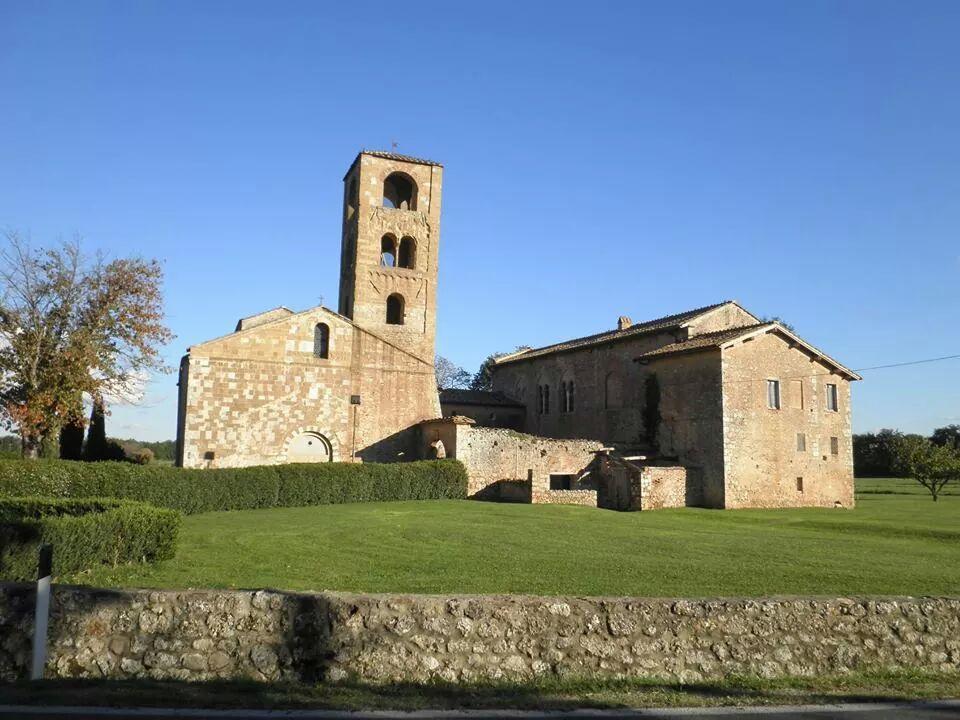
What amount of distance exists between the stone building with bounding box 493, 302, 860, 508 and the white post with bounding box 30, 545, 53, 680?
2539 centimetres

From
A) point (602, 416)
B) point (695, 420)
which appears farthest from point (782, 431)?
point (602, 416)

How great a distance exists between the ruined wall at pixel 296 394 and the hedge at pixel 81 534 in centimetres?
1695

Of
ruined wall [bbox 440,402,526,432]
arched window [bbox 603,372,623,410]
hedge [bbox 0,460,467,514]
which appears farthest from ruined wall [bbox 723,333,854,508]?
ruined wall [bbox 440,402,526,432]

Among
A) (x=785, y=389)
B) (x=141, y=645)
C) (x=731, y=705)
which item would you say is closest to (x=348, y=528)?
(x=141, y=645)

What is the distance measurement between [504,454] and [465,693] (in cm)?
2569

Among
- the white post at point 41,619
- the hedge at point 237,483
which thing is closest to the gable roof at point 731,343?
the hedge at point 237,483

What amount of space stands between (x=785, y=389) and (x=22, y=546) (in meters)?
30.1

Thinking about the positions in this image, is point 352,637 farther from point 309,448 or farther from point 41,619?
point 309,448

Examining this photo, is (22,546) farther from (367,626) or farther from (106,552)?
(367,626)

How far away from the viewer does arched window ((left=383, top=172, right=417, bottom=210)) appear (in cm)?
4128

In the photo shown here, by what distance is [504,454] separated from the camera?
32.6 metres

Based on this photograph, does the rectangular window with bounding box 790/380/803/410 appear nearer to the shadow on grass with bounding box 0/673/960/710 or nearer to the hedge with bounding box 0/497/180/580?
the shadow on grass with bounding box 0/673/960/710

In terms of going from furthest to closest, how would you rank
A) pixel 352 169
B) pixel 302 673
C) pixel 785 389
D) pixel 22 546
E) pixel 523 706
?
pixel 352 169 < pixel 785 389 < pixel 22 546 < pixel 302 673 < pixel 523 706

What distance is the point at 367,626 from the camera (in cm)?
723
